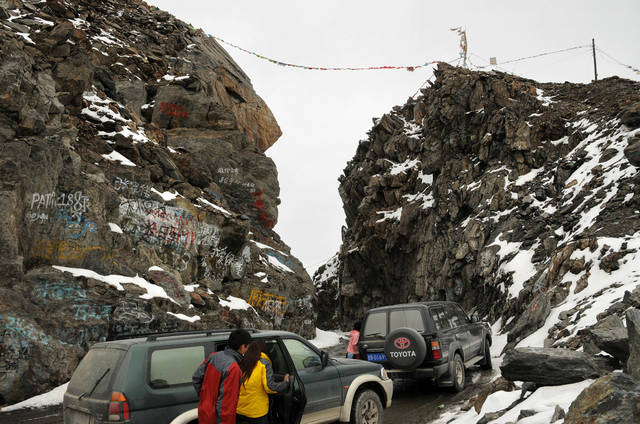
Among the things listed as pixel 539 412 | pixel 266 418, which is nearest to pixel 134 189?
pixel 266 418

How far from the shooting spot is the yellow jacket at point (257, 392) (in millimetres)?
4246

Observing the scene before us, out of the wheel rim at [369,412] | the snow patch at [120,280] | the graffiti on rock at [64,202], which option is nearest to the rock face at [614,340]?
the wheel rim at [369,412]

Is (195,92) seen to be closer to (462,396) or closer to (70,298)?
(70,298)

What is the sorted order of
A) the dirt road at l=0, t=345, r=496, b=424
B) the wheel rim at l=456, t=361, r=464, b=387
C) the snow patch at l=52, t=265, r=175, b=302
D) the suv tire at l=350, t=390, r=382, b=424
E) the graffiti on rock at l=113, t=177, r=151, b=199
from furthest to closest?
the graffiti on rock at l=113, t=177, r=151, b=199 < the snow patch at l=52, t=265, r=175, b=302 < the wheel rim at l=456, t=361, r=464, b=387 < the dirt road at l=0, t=345, r=496, b=424 < the suv tire at l=350, t=390, r=382, b=424

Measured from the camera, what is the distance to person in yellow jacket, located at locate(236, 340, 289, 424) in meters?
4.23

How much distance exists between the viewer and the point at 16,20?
20781 mm

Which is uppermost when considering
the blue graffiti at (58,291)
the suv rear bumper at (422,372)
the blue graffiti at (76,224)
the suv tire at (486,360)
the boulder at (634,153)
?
the boulder at (634,153)

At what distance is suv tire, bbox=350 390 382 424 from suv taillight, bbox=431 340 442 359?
2664mm

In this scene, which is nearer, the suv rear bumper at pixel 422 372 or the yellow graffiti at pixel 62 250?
the suv rear bumper at pixel 422 372

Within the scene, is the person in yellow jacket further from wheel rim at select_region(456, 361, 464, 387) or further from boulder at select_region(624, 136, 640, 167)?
boulder at select_region(624, 136, 640, 167)

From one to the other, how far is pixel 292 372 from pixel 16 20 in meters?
23.9

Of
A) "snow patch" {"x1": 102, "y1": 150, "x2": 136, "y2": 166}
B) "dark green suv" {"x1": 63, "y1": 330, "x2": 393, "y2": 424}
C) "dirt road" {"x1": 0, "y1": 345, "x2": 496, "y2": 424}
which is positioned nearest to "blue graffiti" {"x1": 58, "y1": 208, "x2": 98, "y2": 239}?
"snow patch" {"x1": 102, "y1": 150, "x2": 136, "y2": 166}

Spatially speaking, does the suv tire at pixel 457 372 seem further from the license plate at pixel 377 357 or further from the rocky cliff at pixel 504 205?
the rocky cliff at pixel 504 205

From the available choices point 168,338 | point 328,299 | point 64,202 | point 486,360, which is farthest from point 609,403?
point 328,299
